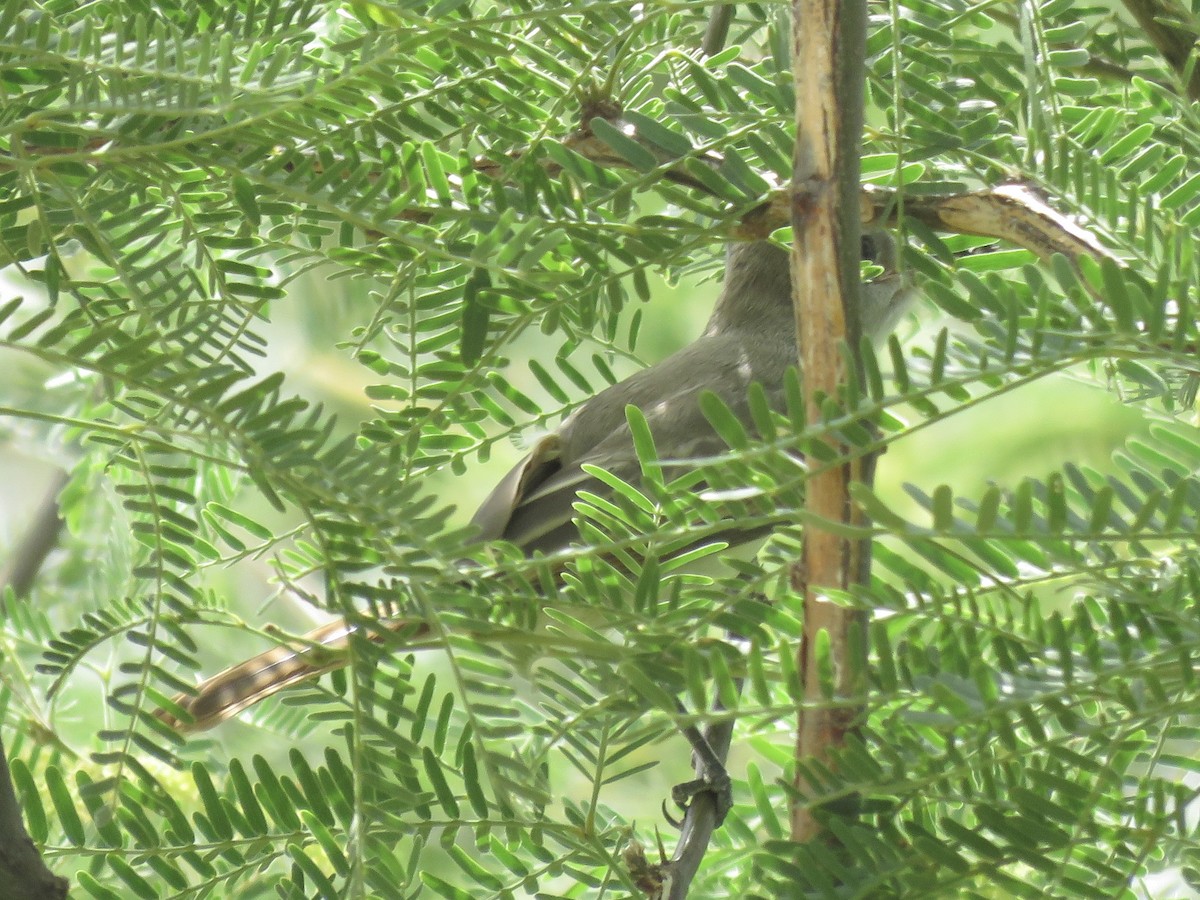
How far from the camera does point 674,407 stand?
1184 mm

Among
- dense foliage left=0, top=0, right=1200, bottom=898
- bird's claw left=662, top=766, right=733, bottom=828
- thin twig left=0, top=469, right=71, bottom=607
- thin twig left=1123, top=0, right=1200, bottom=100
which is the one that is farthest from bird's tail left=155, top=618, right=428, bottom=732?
thin twig left=0, top=469, right=71, bottom=607

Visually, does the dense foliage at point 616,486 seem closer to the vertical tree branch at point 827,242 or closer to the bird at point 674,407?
the vertical tree branch at point 827,242

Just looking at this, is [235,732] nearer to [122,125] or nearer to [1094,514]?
[122,125]

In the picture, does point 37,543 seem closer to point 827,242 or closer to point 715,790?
point 715,790

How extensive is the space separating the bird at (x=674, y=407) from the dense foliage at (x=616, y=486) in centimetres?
31

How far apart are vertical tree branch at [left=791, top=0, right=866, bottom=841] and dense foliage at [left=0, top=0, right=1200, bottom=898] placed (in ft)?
0.07

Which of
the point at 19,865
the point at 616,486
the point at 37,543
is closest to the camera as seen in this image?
the point at 19,865

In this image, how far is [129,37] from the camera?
0.53 m

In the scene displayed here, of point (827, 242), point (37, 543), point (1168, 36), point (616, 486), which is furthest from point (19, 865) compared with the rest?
point (37, 543)

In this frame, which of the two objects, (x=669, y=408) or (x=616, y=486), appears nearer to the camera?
(x=616, y=486)

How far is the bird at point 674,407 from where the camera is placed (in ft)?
3.62

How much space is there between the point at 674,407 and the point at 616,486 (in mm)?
611

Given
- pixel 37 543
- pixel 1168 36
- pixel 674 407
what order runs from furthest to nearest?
pixel 37 543, pixel 674 407, pixel 1168 36

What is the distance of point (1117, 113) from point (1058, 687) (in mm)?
318
